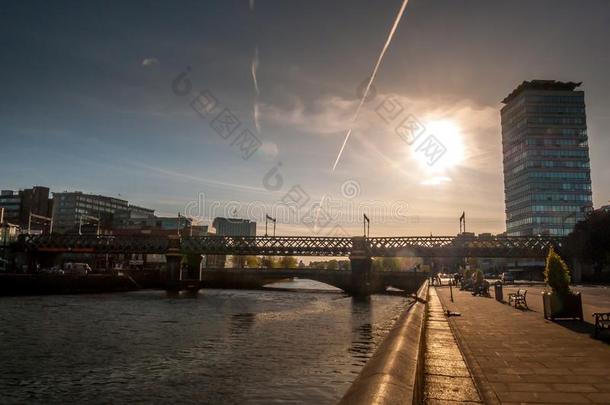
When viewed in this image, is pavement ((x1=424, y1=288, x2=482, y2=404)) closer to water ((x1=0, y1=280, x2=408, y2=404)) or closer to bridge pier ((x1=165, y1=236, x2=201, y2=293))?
water ((x1=0, y1=280, x2=408, y2=404))

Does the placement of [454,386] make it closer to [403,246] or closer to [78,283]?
[78,283]

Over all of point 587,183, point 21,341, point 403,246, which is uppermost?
point 587,183

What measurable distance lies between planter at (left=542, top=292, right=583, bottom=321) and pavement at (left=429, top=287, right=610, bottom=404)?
99 centimetres

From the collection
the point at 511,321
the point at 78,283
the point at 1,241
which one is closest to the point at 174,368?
the point at 511,321

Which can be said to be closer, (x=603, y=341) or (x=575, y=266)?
(x=603, y=341)

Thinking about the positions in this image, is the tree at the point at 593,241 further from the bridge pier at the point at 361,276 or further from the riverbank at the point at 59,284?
the riverbank at the point at 59,284

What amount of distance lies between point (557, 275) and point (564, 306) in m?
1.30

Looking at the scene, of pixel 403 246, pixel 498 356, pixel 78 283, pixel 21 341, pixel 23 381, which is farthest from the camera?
pixel 403 246

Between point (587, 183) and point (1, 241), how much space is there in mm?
213724

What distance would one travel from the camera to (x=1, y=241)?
409ft

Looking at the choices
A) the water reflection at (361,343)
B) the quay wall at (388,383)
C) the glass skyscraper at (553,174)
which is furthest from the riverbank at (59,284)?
the glass skyscraper at (553,174)

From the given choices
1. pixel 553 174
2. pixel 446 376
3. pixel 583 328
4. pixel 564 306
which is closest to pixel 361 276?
pixel 564 306

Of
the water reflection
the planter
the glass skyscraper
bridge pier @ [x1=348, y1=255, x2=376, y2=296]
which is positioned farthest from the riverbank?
the glass skyscraper

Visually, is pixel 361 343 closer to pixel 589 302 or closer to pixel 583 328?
pixel 583 328
